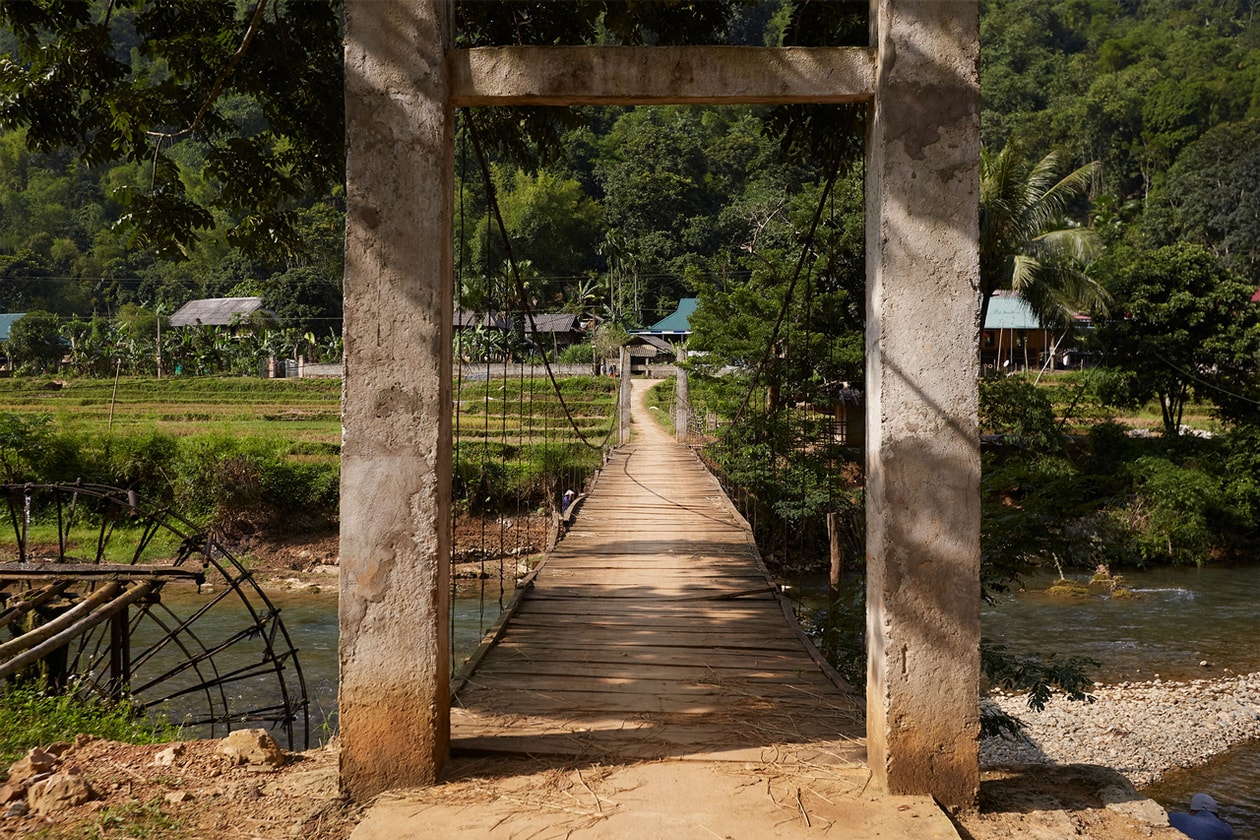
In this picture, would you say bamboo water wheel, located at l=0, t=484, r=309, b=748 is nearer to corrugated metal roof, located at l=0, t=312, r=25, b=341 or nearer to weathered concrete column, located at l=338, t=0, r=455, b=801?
weathered concrete column, located at l=338, t=0, r=455, b=801

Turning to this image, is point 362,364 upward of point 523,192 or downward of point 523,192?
downward

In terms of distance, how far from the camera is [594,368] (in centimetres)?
2766

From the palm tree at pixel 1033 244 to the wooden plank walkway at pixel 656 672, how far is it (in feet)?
35.0

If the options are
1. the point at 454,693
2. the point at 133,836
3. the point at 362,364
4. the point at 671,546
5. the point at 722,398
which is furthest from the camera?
the point at 722,398

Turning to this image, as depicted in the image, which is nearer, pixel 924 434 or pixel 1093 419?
pixel 924 434

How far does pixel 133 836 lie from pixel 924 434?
2.03 m

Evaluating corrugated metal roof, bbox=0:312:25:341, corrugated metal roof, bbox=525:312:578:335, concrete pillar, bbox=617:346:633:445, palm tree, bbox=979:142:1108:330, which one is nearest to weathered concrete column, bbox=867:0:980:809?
palm tree, bbox=979:142:1108:330

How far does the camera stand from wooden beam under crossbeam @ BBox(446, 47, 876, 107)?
2301 millimetres

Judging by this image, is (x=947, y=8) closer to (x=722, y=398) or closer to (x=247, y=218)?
(x=247, y=218)

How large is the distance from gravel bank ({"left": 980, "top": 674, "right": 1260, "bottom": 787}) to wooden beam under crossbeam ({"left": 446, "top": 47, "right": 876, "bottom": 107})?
20.1 ft

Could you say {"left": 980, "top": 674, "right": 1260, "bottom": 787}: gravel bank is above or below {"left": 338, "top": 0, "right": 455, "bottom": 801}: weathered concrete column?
below

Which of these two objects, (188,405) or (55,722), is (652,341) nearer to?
(188,405)

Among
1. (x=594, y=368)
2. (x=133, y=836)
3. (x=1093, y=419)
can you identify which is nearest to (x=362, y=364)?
(x=133, y=836)

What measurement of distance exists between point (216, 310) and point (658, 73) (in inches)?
1527
